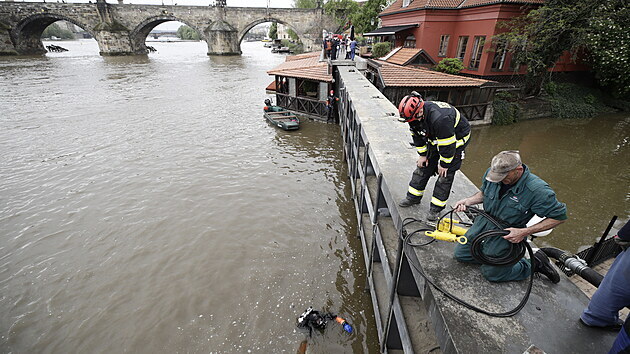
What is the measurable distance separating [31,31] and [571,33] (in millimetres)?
69946

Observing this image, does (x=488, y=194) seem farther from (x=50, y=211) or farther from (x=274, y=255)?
(x=50, y=211)

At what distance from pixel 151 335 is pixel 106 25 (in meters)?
59.3

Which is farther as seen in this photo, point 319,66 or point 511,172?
point 319,66

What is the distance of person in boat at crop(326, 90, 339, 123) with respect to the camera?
17.7 metres

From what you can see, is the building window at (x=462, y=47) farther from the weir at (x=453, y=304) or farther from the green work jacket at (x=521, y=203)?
the green work jacket at (x=521, y=203)

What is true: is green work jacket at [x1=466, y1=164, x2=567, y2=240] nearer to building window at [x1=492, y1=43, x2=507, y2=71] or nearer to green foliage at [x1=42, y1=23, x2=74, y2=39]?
building window at [x1=492, y1=43, x2=507, y2=71]

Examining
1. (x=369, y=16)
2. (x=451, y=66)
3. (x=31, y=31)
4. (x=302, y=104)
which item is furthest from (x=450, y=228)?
(x=31, y=31)

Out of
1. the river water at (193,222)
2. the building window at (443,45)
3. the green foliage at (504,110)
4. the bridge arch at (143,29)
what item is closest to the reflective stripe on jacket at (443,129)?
the river water at (193,222)

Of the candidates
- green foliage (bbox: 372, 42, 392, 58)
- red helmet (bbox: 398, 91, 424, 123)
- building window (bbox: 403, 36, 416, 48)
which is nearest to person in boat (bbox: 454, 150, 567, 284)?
red helmet (bbox: 398, 91, 424, 123)

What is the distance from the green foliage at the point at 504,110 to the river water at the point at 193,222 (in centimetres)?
76

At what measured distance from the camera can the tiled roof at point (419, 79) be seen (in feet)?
53.8

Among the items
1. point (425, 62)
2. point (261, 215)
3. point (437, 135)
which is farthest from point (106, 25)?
point (437, 135)

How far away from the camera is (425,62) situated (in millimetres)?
20672

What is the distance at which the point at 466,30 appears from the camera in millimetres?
21953
